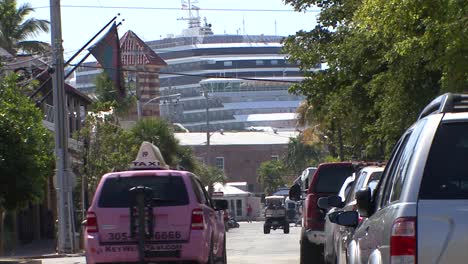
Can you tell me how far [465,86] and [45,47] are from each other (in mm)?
43140

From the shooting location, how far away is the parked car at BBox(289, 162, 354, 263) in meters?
18.7

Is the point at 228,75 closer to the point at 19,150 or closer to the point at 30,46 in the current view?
the point at 30,46

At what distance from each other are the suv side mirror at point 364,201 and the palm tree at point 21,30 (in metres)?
45.3

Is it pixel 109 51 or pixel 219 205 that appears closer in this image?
pixel 219 205

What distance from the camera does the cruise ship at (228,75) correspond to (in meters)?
181

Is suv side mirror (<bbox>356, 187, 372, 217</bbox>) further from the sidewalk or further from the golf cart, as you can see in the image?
the golf cart

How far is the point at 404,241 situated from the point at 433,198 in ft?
1.03

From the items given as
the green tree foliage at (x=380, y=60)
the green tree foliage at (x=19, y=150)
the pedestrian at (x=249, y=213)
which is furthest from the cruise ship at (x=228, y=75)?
the green tree foliage at (x=19, y=150)

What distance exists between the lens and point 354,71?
24391 millimetres

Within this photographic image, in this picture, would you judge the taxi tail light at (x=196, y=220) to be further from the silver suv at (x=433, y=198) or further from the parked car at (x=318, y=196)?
the silver suv at (x=433, y=198)

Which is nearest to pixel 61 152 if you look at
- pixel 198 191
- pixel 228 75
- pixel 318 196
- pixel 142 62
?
pixel 318 196

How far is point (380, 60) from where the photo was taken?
21125 mm

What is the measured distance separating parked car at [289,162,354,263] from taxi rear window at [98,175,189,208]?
3.51m

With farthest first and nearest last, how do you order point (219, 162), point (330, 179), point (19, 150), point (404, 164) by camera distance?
1. point (219, 162)
2. point (19, 150)
3. point (330, 179)
4. point (404, 164)
